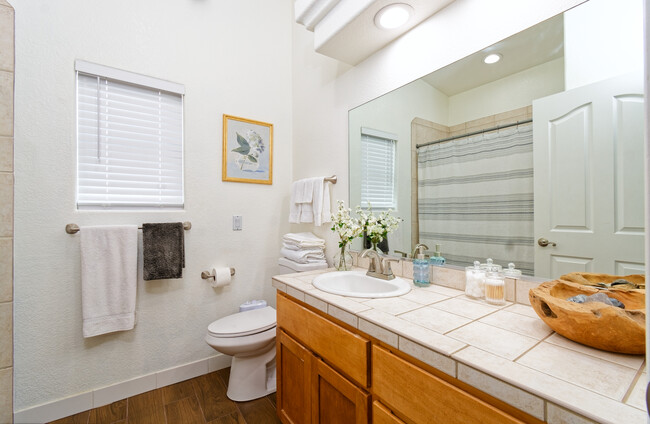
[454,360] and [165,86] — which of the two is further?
[165,86]

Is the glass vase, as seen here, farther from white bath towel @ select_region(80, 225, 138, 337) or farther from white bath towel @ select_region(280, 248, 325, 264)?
white bath towel @ select_region(80, 225, 138, 337)

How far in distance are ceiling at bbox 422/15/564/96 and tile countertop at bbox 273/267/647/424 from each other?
90cm

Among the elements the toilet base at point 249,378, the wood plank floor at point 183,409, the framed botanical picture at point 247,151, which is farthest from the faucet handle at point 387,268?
the framed botanical picture at point 247,151

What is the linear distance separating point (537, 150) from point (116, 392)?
2573 millimetres

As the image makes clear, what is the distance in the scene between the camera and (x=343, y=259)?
1.63 m

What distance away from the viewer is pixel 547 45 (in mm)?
998

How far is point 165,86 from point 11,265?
1.34m

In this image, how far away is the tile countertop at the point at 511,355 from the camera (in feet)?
1.65

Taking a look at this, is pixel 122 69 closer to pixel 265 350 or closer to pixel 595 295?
pixel 265 350

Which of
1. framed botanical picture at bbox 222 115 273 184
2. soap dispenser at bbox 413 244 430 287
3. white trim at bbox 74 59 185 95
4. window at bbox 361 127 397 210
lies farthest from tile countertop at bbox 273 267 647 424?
white trim at bbox 74 59 185 95

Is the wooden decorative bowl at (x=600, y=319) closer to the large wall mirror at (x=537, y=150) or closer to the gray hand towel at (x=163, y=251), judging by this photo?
the large wall mirror at (x=537, y=150)

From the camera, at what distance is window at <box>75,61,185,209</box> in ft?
5.42

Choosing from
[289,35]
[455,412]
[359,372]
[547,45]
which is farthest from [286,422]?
[289,35]

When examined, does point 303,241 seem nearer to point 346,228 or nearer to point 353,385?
point 346,228
